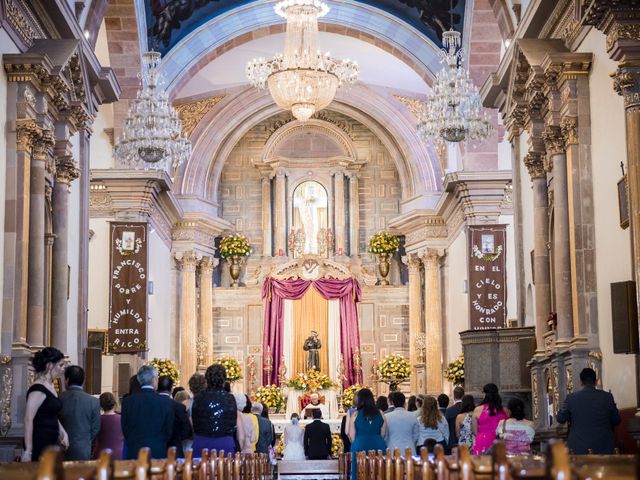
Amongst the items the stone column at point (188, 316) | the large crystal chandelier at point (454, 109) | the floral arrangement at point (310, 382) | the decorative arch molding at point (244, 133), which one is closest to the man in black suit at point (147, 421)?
the large crystal chandelier at point (454, 109)

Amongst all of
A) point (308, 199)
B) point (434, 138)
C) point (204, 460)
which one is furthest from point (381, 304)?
point (204, 460)

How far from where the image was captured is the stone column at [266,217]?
94.4ft

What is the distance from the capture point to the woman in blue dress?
1106cm

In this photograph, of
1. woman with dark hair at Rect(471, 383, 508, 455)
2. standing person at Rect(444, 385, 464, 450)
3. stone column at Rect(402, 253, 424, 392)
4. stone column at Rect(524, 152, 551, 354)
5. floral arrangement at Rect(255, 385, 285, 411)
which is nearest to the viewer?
woman with dark hair at Rect(471, 383, 508, 455)

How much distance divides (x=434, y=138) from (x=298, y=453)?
5.37 m

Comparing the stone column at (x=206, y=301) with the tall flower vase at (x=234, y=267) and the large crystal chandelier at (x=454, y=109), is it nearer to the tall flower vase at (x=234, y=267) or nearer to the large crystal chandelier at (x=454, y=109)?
the tall flower vase at (x=234, y=267)

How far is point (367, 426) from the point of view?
36.6 feet

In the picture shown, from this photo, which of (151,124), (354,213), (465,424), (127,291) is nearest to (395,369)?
(354,213)

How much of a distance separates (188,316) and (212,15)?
23.0ft

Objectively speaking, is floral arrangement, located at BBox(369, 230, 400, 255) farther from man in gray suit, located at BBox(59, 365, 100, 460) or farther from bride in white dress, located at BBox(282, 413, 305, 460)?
man in gray suit, located at BBox(59, 365, 100, 460)

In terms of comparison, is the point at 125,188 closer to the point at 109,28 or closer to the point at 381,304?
the point at 109,28

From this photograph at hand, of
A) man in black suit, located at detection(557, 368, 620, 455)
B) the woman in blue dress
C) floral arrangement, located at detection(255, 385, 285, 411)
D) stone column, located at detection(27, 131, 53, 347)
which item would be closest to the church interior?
stone column, located at detection(27, 131, 53, 347)

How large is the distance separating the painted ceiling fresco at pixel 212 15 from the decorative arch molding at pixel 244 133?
4.07 m

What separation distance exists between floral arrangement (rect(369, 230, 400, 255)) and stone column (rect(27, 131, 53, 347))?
51.0ft
